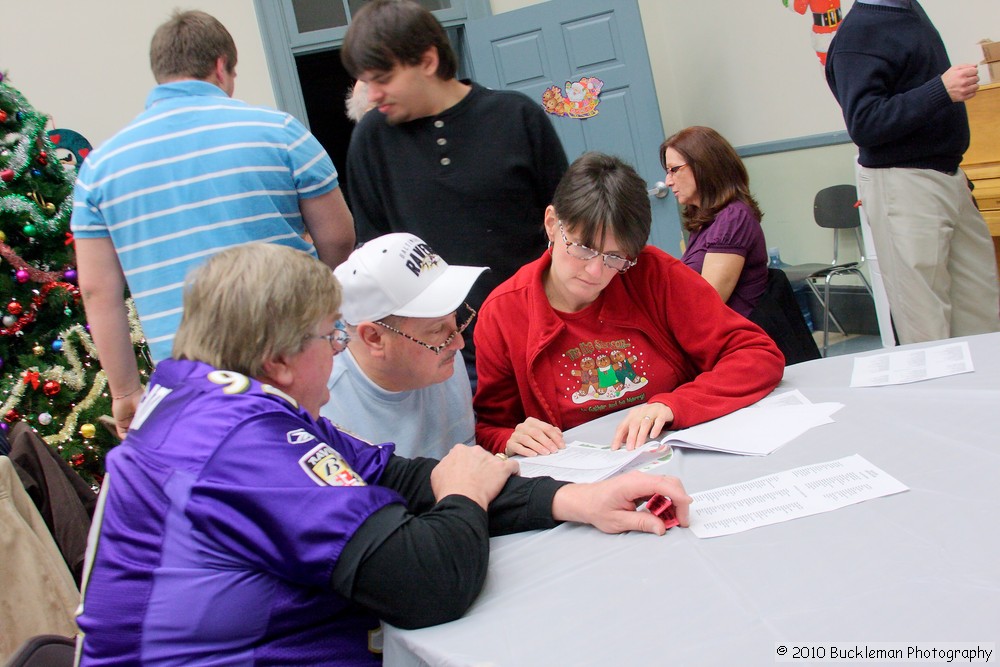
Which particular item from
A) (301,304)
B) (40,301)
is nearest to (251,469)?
(301,304)

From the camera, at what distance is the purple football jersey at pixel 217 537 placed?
92 cm

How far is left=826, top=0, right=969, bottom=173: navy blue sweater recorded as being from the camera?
106 inches

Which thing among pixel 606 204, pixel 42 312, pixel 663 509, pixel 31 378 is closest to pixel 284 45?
pixel 42 312

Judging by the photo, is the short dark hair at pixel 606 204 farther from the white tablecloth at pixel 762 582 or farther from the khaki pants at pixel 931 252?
the khaki pants at pixel 931 252

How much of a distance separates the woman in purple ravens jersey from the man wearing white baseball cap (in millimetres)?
309

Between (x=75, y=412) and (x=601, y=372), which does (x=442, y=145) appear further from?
(x=75, y=412)

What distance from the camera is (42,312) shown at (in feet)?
11.0

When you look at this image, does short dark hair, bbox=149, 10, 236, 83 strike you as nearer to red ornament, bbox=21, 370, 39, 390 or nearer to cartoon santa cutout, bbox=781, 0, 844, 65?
red ornament, bbox=21, 370, 39, 390

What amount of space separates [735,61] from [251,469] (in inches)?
197

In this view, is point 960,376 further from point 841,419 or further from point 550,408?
point 550,408

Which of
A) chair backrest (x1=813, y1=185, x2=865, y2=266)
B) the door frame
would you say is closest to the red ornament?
the door frame

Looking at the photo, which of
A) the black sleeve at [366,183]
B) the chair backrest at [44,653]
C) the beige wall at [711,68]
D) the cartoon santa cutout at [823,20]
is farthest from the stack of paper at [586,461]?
the cartoon santa cutout at [823,20]

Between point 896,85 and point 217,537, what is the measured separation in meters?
2.67

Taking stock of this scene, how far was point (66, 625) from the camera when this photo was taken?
2.19 metres
